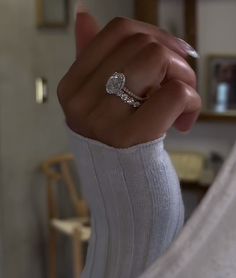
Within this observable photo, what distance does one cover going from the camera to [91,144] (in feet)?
1.01

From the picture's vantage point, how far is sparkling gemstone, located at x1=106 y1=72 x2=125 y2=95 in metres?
0.28

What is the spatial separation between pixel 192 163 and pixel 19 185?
2.18 feet

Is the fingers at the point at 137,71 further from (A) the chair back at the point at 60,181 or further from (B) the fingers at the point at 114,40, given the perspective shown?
(A) the chair back at the point at 60,181

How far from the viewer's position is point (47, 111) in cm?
214

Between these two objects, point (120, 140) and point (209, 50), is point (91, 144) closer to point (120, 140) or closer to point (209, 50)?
point (120, 140)

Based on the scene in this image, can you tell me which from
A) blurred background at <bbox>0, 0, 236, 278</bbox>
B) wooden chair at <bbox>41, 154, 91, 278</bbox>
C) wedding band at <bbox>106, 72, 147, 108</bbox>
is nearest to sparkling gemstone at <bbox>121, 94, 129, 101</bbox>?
wedding band at <bbox>106, 72, 147, 108</bbox>

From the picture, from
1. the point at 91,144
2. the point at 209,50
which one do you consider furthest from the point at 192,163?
the point at 91,144

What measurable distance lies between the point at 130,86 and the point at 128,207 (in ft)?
0.23

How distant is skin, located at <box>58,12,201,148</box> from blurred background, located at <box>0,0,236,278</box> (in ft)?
5.23

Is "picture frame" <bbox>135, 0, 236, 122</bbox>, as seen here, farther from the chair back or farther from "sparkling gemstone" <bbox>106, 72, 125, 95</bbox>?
"sparkling gemstone" <bbox>106, 72, 125, 95</bbox>

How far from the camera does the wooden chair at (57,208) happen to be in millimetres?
2098

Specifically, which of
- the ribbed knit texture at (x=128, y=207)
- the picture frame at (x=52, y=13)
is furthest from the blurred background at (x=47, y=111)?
the ribbed knit texture at (x=128, y=207)

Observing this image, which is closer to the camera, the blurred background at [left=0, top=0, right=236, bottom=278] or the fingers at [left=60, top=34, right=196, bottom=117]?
the fingers at [left=60, top=34, right=196, bottom=117]

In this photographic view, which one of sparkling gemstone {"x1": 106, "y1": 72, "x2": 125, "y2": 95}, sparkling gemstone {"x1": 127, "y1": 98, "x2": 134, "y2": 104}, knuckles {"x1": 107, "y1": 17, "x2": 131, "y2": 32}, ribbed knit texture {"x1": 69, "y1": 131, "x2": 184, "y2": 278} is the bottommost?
ribbed knit texture {"x1": 69, "y1": 131, "x2": 184, "y2": 278}
